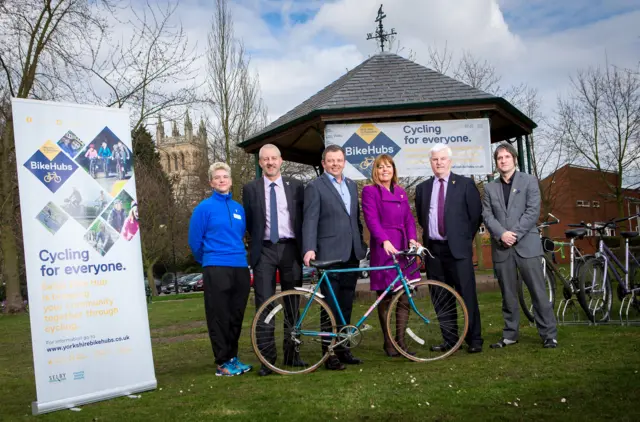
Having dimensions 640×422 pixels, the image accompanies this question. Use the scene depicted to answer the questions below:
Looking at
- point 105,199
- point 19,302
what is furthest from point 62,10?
point 105,199

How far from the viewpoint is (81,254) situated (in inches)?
204

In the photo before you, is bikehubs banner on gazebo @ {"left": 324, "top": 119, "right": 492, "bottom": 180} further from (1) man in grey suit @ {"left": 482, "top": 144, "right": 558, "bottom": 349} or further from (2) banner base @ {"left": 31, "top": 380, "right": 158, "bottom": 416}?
(2) banner base @ {"left": 31, "top": 380, "right": 158, "bottom": 416}

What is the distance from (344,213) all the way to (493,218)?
1.57m

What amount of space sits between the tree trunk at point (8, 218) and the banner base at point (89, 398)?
16.6 metres

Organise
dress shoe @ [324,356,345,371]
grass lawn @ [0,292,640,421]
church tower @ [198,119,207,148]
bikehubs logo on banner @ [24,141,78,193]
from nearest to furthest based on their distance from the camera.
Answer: grass lawn @ [0,292,640,421] < bikehubs logo on banner @ [24,141,78,193] < dress shoe @ [324,356,345,371] < church tower @ [198,119,207,148]

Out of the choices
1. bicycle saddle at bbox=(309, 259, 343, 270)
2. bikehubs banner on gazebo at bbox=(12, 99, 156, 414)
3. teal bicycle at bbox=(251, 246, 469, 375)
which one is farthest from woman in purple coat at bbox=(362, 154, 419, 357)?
bikehubs banner on gazebo at bbox=(12, 99, 156, 414)

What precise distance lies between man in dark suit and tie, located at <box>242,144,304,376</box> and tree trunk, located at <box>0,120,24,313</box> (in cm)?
1627

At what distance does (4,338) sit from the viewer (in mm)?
12680

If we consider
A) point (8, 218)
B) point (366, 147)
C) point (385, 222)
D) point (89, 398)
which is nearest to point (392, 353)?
point (385, 222)

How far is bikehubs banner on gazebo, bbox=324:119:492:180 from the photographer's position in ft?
34.3

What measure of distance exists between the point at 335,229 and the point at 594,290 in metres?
3.56

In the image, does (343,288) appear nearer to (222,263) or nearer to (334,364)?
(334,364)

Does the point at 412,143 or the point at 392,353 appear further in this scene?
the point at 412,143

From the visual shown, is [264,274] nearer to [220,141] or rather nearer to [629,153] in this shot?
[220,141]
